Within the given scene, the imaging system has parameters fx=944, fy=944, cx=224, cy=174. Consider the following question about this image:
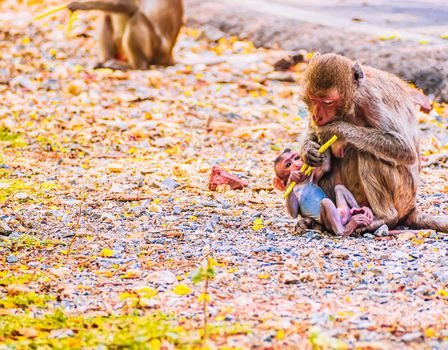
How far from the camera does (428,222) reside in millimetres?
5941

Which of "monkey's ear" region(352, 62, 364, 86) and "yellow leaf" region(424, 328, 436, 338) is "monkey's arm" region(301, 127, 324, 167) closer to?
"monkey's ear" region(352, 62, 364, 86)

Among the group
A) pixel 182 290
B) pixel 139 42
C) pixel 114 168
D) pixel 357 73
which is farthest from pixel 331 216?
pixel 139 42

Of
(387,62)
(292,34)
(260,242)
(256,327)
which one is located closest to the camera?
(256,327)

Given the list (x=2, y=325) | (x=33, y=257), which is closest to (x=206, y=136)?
(x=33, y=257)

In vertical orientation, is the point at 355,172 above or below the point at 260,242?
above

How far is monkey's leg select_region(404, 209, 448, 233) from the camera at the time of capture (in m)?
5.89

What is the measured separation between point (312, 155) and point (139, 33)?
24.3ft

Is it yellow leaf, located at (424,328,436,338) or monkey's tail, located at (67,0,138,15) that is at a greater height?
monkey's tail, located at (67,0,138,15)

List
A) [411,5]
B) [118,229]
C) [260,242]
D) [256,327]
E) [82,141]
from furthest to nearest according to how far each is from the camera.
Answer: [411,5] < [82,141] < [118,229] < [260,242] < [256,327]

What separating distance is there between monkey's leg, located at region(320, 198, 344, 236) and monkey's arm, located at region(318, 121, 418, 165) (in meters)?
0.38

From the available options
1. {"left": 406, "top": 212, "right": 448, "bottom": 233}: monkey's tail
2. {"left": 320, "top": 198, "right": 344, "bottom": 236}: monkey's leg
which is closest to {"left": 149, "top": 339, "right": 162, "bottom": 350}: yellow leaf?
{"left": 320, "top": 198, "right": 344, "bottom": 236}: monkey's leg

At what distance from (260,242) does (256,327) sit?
5.37 ft

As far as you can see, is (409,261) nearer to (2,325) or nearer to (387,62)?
(2,325)

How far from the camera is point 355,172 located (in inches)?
229
